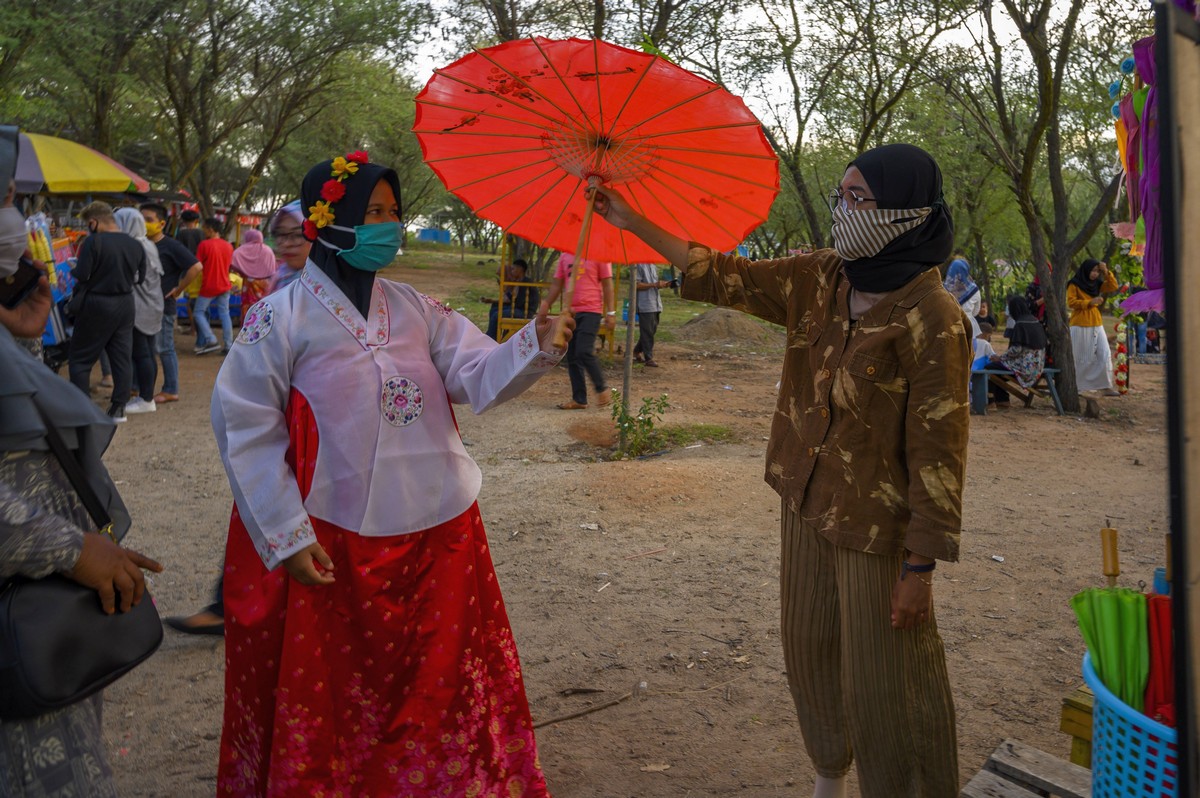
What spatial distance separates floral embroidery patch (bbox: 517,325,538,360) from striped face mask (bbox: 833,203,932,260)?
870mm

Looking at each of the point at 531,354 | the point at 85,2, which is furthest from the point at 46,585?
the point at 85,2

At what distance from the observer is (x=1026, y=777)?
265 cm

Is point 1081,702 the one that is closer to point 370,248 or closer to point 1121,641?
point 1121,641

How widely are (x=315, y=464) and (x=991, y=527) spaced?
16.8 feet

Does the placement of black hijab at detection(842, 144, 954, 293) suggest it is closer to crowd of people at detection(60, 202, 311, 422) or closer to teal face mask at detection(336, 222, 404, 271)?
teal face mask at detection(336, 222, 404, 271)

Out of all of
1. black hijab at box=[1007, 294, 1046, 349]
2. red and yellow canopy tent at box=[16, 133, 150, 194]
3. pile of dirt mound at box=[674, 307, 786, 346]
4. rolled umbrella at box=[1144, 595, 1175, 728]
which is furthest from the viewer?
pile of dirt mound at box=[674, 307, 786, 346]

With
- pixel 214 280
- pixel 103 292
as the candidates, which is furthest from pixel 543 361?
pixel 214 280

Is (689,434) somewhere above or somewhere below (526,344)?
below

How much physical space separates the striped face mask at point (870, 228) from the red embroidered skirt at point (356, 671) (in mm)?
1339

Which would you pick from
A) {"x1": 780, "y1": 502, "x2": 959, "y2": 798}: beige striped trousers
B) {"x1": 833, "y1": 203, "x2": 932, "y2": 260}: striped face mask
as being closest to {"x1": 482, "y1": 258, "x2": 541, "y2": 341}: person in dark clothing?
{"x1": 833, "y1": 203, "x2": 932, "y2": 260}: striped face mask

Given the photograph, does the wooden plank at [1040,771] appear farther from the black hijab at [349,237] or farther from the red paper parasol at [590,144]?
the black hijab at [349,237]

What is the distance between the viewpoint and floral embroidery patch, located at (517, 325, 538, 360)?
9.03 ft

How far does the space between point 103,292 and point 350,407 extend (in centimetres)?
699

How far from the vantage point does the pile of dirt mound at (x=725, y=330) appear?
18656 mm
